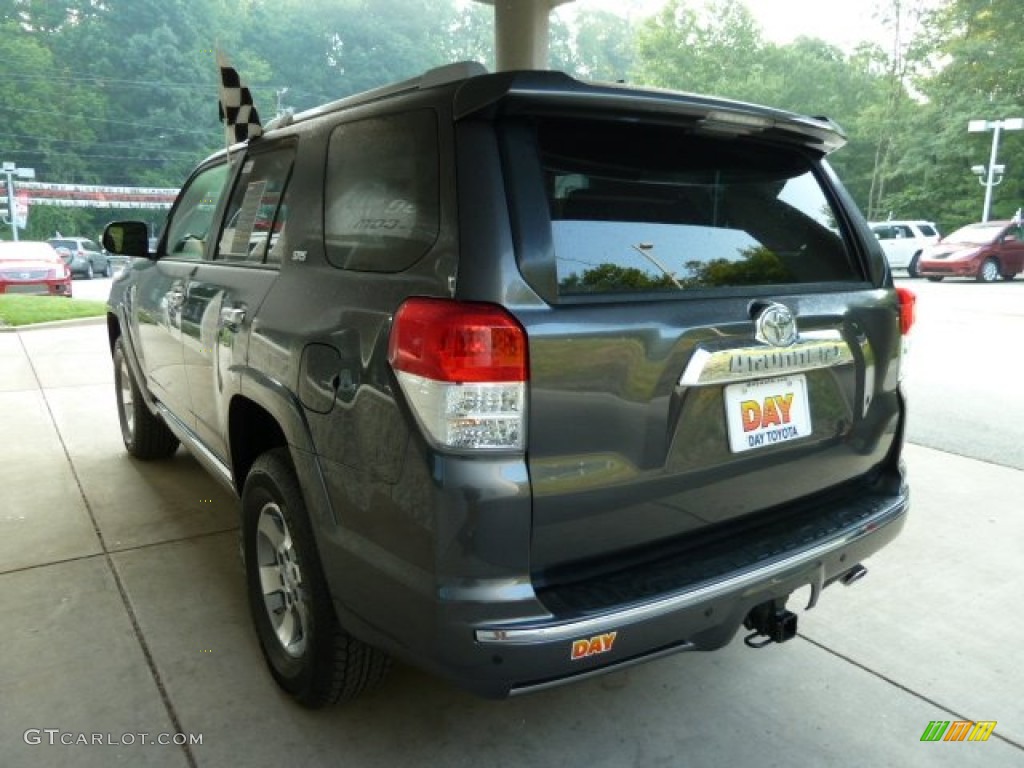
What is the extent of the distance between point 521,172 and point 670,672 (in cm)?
179

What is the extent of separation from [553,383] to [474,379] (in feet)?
0.58

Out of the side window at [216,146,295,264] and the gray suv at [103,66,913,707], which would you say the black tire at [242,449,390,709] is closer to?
the gray suv at [103,66,913,707]

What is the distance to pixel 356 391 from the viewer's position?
186cm

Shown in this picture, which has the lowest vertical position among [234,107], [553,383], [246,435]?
[246,435]

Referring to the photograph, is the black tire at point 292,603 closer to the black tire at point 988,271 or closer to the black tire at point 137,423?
the black tire at point 137,423

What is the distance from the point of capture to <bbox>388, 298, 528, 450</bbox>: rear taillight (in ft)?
5.37

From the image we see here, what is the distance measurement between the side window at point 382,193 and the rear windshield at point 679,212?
0.30m

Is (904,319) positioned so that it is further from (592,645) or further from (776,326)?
(592,645)

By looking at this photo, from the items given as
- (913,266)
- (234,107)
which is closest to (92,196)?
(913,266)

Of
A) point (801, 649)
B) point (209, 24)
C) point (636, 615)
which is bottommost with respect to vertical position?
point (801, 649)

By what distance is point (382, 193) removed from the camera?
2.02 metres

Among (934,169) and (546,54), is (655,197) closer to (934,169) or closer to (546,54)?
(546,54)

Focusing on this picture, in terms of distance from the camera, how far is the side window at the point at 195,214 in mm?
3496

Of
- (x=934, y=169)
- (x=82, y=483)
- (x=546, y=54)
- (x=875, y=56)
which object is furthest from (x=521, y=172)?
(x=875, y=56)
